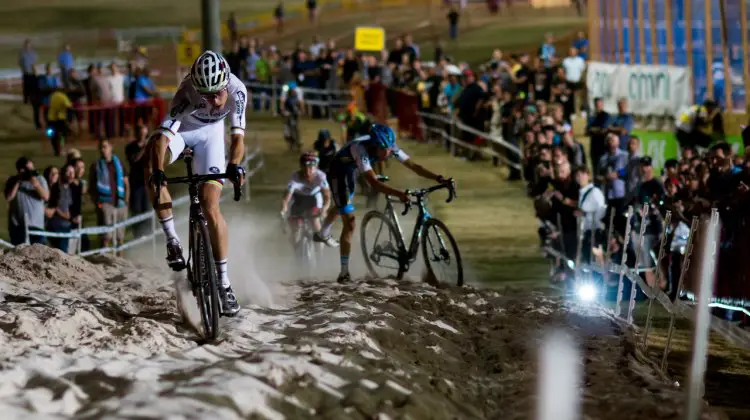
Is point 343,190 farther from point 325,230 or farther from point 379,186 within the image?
point 325,230

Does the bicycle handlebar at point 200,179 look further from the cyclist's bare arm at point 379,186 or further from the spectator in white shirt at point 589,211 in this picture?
the spectator in white shirt at point 589,211

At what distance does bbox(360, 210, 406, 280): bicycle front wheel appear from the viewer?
14703mm

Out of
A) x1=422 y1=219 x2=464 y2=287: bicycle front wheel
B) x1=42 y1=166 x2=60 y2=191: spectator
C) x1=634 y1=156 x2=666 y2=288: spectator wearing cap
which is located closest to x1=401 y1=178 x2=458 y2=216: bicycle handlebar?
x1=422 y1=219 x2=464 y2=287: bicycle front wheel

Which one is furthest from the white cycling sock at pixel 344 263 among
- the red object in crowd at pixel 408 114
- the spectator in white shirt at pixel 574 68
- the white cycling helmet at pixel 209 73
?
the red object in crowd at pixel 408 114

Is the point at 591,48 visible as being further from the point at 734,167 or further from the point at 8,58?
the point at 8,58

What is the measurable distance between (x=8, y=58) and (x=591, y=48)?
90.9ft

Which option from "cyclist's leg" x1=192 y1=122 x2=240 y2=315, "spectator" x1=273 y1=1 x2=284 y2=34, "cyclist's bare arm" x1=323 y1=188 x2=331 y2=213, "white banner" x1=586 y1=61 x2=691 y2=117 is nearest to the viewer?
"cyclist's leg" x1=192 y1=122 x2=240 y2=315

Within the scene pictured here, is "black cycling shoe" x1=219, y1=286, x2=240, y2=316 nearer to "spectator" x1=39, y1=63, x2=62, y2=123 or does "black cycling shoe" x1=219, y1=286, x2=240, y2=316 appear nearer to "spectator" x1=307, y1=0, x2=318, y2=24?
"spectator" x1=39, y1=63, x2=62, y2=123

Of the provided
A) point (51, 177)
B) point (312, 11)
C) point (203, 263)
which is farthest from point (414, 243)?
point (312, 11)

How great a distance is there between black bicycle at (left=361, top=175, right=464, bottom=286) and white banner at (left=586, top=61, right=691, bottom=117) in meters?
10.3

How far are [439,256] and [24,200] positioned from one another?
549 cm

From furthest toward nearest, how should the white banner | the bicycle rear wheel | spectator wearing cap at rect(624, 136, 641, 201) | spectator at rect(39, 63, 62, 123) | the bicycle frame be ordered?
spectator at rect(39, 63, 62, 123)
the white banner
spectator wearing cap at rect(624, 136, 641, 201)
the bicycle frame
the bicycle rear wheel

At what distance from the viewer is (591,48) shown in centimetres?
3162

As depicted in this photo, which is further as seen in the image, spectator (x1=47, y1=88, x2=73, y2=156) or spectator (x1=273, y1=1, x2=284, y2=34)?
spectator (x1=273, y1=1, x2=284, y2=34)
